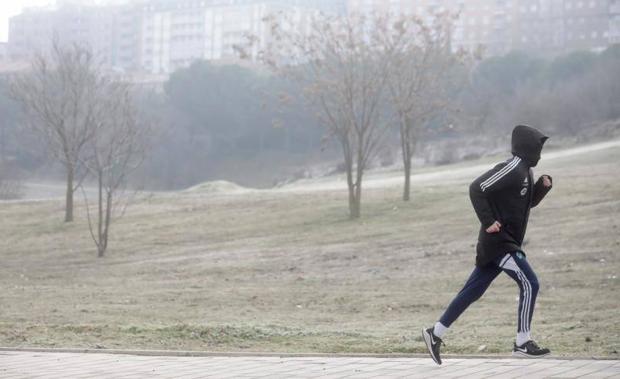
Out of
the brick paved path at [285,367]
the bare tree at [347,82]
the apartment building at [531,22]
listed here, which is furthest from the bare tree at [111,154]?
the apartment building at [531,22]

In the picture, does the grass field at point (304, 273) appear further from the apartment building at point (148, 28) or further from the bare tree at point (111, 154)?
the apartment building at point (148, 28)

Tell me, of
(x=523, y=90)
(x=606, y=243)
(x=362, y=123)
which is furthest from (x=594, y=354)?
(x=523, y=90)

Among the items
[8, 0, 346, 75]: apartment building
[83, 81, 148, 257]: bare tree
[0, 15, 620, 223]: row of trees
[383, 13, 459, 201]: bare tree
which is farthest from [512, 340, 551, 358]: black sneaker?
[8, 0, 346, 75]: apartment building

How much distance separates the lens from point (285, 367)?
23.3 feet

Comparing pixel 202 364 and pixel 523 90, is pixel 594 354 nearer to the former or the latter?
pixel 202 364

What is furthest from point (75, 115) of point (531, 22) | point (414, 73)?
point (531, 22)

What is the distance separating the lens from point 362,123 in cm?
3025

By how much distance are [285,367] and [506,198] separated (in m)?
2.00

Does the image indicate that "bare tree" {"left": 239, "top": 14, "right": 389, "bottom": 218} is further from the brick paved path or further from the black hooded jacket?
the black hooded jacket

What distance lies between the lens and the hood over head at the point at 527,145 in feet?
23.8

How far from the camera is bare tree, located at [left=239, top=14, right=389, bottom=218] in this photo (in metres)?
30.1

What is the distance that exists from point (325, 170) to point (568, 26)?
3218 cm

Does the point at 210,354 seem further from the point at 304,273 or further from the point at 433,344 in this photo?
the point at 304,273

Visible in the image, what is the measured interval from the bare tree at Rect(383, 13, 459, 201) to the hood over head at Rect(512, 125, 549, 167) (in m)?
23.5
